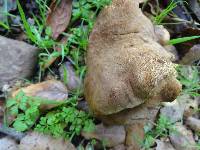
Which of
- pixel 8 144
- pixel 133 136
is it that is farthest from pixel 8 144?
pixel 133 136

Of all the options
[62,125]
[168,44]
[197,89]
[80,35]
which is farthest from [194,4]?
[62,125]

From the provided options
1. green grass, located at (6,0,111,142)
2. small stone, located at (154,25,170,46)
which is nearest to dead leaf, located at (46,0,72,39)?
green grass, located at (6,0,111,142)

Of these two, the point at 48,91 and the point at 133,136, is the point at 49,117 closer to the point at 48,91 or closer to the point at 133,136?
the point at 48,91

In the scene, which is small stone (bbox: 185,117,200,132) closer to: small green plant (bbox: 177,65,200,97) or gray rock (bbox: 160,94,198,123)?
gray rock (bbox: 160,94,198,123)

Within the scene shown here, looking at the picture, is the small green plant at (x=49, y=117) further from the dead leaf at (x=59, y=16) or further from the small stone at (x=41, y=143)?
the dead leaf at (x=59, y=16)

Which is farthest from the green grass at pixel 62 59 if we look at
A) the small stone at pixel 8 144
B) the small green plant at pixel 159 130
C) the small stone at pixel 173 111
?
the small stone at pixel 173 111

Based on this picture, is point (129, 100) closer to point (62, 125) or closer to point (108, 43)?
point (108, 43)
